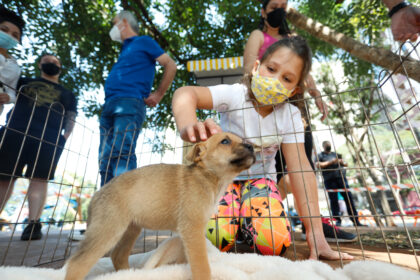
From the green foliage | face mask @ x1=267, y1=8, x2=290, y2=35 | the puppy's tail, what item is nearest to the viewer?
the puppy's tail

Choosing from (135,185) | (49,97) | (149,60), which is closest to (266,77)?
(135,185)

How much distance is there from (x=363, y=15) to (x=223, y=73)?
11.1 ft

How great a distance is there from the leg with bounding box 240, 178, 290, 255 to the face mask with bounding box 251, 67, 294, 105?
823 millimetres

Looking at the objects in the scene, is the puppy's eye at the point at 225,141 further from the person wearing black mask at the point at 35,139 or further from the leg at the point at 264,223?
the person wearing black mask at the point at 35,139

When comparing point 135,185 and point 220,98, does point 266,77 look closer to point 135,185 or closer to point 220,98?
point 220,98

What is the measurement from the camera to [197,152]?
1893 mm

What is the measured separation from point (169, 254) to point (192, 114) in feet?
3.69

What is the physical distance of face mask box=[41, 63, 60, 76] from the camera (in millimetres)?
3891

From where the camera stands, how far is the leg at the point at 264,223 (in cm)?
221

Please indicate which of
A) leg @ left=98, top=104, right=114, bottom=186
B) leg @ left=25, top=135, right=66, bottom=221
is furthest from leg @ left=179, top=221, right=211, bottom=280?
leg @ left=25, top=135, right=66, bottom=221

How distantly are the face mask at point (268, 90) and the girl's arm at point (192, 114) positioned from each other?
497 millimetres

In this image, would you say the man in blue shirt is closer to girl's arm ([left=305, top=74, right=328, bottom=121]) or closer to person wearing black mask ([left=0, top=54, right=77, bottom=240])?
person wearing black mask ([left=0, top=54, right=77, bottom=240])

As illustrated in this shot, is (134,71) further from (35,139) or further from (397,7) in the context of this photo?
(397,7)

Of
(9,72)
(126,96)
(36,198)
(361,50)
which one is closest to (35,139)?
(36,198)
